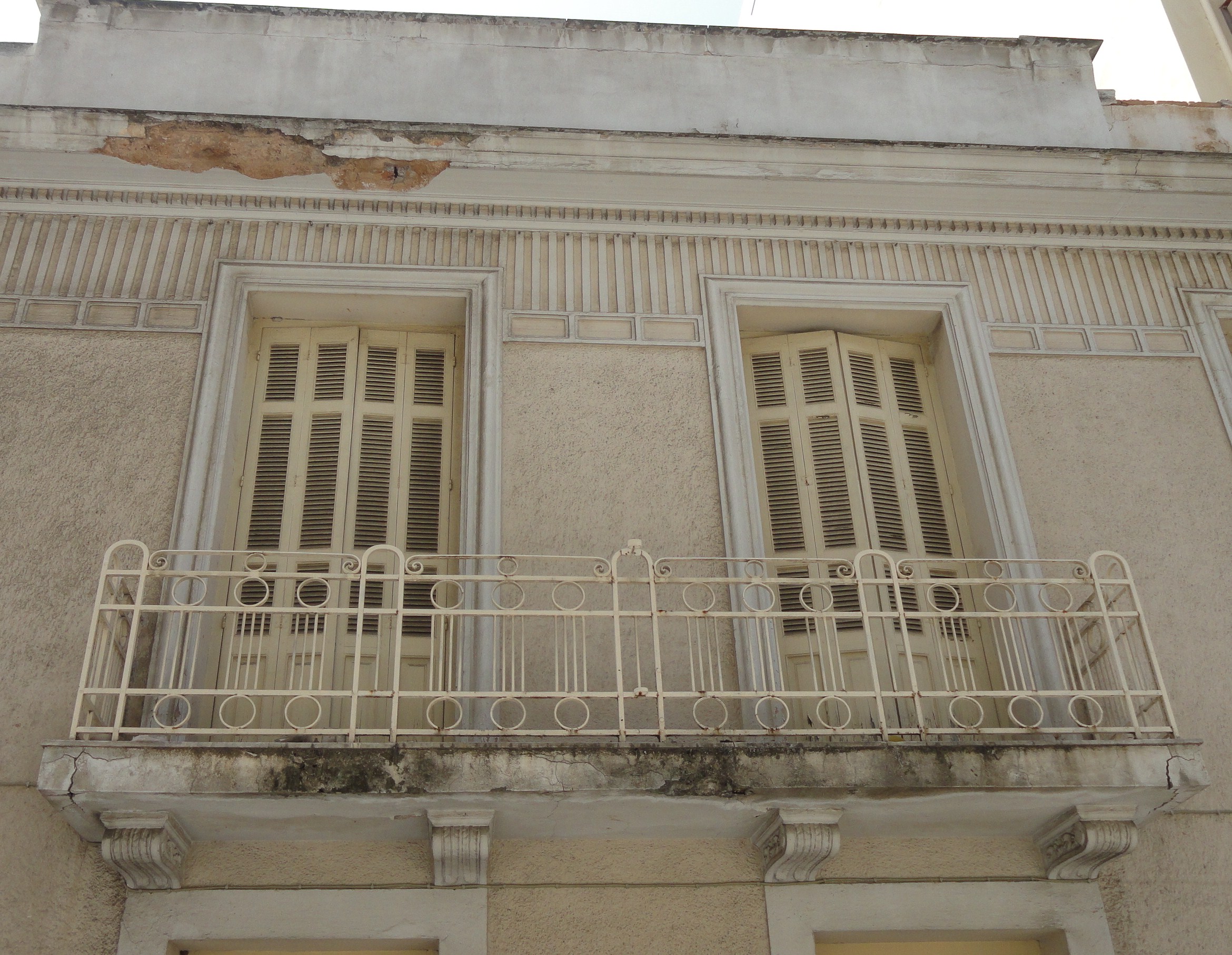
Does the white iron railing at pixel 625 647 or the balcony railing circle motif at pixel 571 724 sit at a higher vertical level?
the white iron railing at pixel 625 647

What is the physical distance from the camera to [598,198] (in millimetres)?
7688

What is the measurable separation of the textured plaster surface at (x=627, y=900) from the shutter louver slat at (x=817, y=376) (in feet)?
→ 9.12

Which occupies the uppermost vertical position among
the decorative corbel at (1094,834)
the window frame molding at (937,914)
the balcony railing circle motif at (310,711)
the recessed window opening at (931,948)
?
the balcony railing circle motif at (310,711)

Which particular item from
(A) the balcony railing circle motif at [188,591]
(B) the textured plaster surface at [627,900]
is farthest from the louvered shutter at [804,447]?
(A) the balcony railing circle motif at [188,591]

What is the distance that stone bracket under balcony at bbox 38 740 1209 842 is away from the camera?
5074 mm

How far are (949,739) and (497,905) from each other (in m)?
2.22

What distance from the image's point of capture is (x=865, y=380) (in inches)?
298

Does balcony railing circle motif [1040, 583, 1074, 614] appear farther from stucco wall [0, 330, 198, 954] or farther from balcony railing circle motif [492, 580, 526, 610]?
stucco wall [0, 330, 198, 954]

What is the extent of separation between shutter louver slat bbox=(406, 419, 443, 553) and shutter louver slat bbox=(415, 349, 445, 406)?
0.54 ft

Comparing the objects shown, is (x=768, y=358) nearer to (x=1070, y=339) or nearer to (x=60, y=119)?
(x=1070, y=339)

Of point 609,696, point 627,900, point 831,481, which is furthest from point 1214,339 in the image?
point 627,900

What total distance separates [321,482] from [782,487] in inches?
96.6

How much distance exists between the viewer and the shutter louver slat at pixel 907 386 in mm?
7566

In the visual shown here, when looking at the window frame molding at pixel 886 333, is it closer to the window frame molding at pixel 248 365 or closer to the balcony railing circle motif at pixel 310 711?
the window frame molding at pixel 248 365
